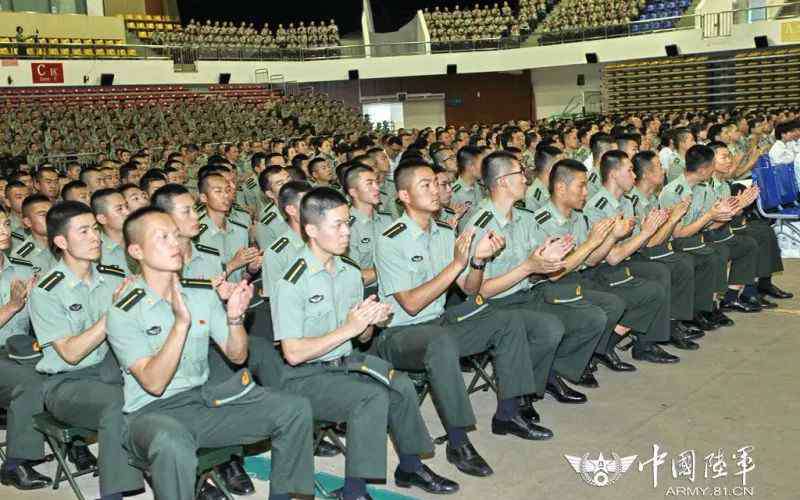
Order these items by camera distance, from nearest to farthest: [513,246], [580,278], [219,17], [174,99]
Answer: [513,246]
[580,278]
[174,99]
[219,17]

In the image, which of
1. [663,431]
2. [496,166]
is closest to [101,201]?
[496,166]

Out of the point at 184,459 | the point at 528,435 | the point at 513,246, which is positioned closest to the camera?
the point at 184,459

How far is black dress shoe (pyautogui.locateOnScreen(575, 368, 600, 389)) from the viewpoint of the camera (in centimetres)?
490

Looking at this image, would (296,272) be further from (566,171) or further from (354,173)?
(354,173)

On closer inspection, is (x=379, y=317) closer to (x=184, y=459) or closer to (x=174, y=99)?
(x=184, y=459)

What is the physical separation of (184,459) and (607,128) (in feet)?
37.3

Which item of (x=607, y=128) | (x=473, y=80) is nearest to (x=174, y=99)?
(x=473, y=80)

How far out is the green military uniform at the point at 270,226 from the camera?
6129mm

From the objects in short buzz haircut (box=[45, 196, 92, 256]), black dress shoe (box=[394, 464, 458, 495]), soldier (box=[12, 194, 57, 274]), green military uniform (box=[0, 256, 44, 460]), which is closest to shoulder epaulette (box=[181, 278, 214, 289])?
short buzz haircut (box=[45, 196, 92, 256])

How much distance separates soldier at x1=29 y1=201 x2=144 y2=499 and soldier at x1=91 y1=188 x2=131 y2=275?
0.93 meters

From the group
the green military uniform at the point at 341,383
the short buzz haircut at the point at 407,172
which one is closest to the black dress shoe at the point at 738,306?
the short buzz haircut at the point at 407,172

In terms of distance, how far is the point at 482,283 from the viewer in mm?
4344

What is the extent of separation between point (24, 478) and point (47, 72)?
1865 centimetres

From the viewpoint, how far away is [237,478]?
12.6 feet
